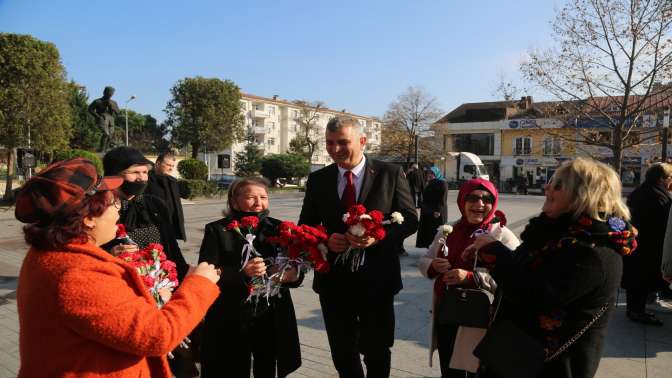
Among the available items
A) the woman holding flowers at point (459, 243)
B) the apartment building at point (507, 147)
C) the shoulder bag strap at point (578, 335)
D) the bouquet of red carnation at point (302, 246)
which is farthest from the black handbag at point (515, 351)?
the apartment building at point (507, 147)

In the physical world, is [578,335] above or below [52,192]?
below

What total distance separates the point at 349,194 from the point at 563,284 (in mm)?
1456

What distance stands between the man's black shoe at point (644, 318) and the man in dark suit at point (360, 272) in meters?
3.64

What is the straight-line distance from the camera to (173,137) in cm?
3809

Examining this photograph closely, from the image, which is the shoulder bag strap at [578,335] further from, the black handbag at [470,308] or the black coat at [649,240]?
the black coat at [649,240]

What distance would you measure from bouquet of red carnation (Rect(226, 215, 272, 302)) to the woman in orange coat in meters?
1.06

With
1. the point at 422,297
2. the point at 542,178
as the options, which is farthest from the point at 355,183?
the point at 542,178

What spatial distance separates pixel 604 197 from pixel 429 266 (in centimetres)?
121

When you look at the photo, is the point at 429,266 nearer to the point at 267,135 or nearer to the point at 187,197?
the point at 187,197

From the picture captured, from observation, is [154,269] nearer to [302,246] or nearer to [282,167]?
[302,246]

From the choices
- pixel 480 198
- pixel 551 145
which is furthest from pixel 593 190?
pixel 551 145

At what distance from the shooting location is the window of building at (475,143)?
149 feet

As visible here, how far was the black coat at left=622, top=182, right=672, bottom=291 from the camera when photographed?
15.8 ft

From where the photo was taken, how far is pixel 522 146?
42656mm
